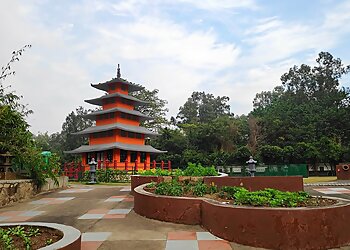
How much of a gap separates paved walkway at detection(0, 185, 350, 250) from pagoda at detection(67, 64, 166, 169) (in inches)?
885

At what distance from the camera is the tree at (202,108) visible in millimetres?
72738

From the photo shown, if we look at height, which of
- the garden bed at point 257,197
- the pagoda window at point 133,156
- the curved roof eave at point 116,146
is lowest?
the garden bed at point 257,197

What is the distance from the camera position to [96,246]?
5316 mm

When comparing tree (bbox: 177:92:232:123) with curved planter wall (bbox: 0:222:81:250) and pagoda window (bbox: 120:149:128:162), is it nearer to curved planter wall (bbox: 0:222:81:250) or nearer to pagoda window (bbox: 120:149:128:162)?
pagoda window (bbox: 120:149:128:162)

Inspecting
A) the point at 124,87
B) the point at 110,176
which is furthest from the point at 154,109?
the point at 110,176

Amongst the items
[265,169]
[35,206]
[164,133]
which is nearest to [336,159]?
[265,169]

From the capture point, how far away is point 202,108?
7694 cm

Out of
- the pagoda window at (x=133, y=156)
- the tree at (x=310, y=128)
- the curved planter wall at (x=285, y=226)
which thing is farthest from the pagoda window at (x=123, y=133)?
the curved planter wall at (x=285, y=226)

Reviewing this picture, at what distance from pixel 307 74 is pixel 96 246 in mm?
66780

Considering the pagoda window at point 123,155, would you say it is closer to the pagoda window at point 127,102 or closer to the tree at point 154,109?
the pagoda window at point 127,102

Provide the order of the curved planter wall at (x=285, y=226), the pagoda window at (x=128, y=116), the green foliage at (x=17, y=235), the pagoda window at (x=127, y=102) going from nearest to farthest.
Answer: the green foliage at (x=17, y=235)
the curved planter wall at (x=285, y=226)
the pagoda window at (x=128, y=116)
the pagoda window at (x=127, y=102)

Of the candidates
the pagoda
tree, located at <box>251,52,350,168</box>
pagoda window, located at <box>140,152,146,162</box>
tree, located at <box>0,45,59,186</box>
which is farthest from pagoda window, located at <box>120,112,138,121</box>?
tree, located at <box>0,45,59,186</box>

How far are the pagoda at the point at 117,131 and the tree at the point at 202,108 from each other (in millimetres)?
34165

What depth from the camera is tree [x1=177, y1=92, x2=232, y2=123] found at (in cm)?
7274
